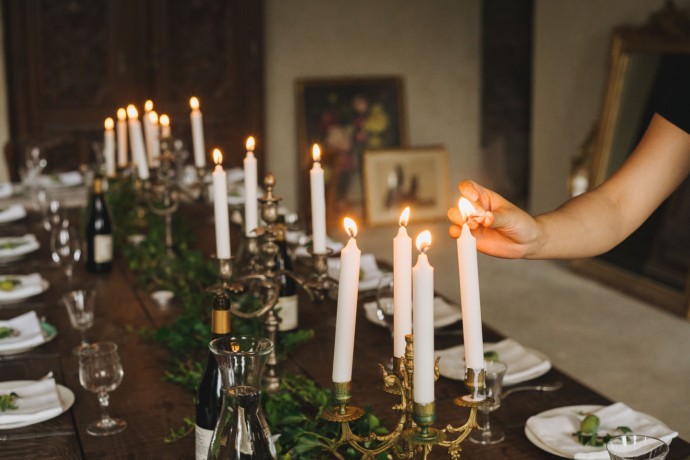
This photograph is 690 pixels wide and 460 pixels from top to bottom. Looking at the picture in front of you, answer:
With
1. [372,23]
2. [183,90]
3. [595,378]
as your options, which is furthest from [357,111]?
[595,378]

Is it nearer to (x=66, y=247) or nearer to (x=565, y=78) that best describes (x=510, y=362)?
(x=66, y=247)

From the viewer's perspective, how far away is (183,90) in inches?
243

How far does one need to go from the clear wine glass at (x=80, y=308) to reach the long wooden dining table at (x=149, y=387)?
0.05 metres

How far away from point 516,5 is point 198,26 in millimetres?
2601

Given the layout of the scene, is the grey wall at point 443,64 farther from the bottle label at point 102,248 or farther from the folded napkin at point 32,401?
the folded napkin at point 32,401

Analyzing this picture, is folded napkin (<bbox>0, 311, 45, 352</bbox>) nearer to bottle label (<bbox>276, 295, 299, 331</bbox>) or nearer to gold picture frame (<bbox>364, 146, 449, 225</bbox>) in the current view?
bottle label (<bbox>276, 295, 299, 331</bbox>)

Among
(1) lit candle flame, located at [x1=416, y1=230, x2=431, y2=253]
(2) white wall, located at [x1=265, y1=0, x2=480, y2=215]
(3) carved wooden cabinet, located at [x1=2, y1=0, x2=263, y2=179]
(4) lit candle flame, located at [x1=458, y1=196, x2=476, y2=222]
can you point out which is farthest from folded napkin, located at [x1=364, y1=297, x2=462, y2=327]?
(2) white wall, located at [x1=265, y1=0, x2=480, y2=215]

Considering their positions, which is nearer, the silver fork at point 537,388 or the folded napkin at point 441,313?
the silver fork at point 537,388

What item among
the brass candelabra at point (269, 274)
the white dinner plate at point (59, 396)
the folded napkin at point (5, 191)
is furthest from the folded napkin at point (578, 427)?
the folded napkin at point (5, 191)

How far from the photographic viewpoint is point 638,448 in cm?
148

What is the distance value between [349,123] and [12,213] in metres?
3.22

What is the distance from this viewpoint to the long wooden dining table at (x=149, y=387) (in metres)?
1.76

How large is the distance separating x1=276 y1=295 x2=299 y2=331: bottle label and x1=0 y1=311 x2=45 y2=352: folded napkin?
1.96ft

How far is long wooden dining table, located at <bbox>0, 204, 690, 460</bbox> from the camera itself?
176 cm
